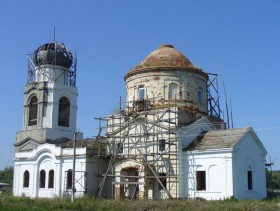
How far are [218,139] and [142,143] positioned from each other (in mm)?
5346

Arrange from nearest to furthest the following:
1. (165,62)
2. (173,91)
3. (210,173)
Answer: (210,173), (173,91), (165,62)

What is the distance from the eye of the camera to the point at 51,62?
36.3 metres

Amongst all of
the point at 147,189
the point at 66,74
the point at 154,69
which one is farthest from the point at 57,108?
the point at 147,189

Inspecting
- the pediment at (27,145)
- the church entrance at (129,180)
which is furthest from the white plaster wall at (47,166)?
the church entrance at (129,180)

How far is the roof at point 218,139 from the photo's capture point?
25.6 meters

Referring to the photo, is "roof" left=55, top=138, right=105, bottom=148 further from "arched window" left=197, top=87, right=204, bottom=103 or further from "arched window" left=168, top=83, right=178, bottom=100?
"arched window" left=197, top=87, right=204, bottom=103

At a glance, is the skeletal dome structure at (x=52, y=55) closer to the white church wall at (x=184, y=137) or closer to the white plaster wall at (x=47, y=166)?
the white plaster wall at (x=47, y=166)

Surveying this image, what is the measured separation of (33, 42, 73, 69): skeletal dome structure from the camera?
119ft

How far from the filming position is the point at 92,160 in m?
30.5

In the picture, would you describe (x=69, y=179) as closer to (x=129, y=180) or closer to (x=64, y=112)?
(x=129, y=180)

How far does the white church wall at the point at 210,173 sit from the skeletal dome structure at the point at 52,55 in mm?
15580

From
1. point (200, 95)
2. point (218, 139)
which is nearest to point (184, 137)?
point (218, 139)

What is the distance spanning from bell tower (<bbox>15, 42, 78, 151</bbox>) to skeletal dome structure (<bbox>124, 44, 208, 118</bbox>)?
6.88 m

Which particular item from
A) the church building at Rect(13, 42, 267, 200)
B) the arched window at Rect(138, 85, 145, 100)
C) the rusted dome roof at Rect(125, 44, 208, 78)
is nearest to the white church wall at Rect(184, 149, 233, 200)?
the church building at Rect(13, 42, 267, 200)
